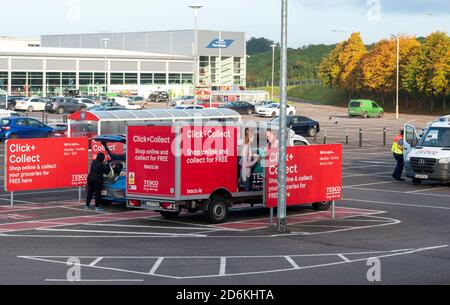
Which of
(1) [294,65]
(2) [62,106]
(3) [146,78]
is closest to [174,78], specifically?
(3) [146,78]

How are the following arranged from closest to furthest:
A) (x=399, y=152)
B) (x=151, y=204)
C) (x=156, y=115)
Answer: (x=151, y=204) < (x=399, y=152) < (x=156, y=115)

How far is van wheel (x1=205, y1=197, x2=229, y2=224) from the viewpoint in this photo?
65.4 ft

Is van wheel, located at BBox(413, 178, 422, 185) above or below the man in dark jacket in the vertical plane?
below

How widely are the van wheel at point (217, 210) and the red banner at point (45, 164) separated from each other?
5587mm

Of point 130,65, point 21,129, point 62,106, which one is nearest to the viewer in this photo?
point 21,129

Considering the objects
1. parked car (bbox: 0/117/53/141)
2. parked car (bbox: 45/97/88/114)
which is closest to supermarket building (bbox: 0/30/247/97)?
parked car (bbox: 45/97/88/114)

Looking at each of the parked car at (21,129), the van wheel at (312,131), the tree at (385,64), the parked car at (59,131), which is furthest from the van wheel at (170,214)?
the tree at (385,64)

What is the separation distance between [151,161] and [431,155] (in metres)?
12.1

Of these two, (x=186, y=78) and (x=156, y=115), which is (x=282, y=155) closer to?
(x=156, y=115)

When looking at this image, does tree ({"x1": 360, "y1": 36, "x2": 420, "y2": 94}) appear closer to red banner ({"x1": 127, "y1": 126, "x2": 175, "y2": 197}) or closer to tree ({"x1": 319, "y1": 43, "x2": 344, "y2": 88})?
tree ({"x1": 319, "y1": 43, "x2": 344, "y2": 88})

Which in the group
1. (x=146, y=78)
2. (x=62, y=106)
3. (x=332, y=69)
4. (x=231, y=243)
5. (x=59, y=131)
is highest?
(x=332, y=69)

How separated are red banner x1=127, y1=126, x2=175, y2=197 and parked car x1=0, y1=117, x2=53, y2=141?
26740 mm

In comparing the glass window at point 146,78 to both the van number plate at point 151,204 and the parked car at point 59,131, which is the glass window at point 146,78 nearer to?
the parked car at point 59,131

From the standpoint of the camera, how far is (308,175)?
20.8 meters
